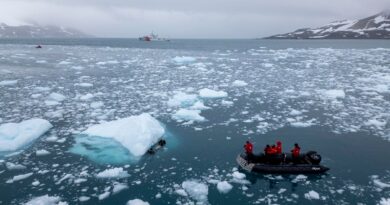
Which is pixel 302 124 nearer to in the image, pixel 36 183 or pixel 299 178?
pixel 299 178

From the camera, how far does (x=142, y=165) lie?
11789 mm

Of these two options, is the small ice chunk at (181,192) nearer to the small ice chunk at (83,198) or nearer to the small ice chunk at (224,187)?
the small ice chunk at (224,187)

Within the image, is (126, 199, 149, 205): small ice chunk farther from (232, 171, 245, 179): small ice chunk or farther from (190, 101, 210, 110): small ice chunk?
(190, 101, 210, 110): small ice chunk

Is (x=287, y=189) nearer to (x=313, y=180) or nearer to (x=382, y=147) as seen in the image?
(x=313, y=180)

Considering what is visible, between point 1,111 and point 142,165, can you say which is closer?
point 142,165

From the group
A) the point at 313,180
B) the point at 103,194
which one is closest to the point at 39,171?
the point at 103,194

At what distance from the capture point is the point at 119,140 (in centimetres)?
1355

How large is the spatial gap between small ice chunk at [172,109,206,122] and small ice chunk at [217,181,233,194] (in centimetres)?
684

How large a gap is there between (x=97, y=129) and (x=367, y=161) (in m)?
10.1

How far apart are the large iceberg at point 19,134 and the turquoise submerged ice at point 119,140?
164 centimetres

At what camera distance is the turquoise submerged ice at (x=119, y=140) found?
12.7 metres

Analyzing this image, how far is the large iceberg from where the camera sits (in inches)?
510

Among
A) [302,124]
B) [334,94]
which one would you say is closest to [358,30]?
[334,94]

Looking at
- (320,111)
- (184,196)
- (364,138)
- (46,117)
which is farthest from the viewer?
(320,111)
